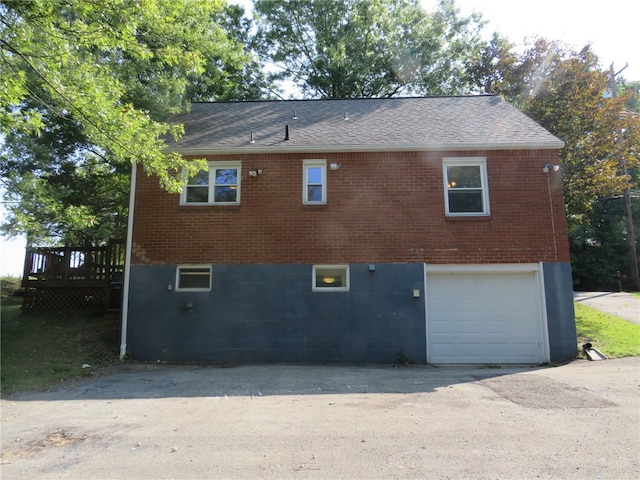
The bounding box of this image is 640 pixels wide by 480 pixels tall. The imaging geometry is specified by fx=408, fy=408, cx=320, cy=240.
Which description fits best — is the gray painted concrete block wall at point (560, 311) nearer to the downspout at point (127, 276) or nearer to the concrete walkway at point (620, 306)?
the concrete walkway at point (620, 306)

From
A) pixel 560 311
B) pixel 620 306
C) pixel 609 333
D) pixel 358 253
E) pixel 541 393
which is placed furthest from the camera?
pixel 620 306

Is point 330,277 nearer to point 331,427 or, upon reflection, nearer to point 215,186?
point 215,186

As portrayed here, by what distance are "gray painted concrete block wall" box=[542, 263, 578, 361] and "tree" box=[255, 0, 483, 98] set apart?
53.8ft

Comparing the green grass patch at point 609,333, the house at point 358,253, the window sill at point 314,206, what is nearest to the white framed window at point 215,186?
the house at point 358,253

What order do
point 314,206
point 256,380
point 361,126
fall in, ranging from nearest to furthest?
point 256,380 → point 314,206 → point 361,126

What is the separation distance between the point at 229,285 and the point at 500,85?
15229 mm

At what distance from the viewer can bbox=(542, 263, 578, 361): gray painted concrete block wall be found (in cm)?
983

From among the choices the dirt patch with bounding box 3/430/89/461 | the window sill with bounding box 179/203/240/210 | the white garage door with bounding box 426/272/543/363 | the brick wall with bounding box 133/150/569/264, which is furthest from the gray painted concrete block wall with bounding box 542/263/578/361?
the dirt patch with bounding box 3/430/89/461

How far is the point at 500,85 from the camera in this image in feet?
59.7

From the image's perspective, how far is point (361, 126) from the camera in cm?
1197

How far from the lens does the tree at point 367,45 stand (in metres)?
24.2

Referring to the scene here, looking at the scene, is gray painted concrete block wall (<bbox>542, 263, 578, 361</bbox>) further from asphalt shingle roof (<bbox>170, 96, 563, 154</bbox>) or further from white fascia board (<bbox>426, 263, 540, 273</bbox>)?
asphalt shingle roof (<bbox>170, 96, 563, 154</bbox>)

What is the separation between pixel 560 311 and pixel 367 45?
2036 cm

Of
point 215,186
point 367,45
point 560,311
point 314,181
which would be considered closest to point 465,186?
point 560,311
